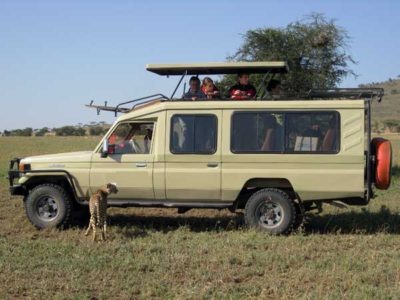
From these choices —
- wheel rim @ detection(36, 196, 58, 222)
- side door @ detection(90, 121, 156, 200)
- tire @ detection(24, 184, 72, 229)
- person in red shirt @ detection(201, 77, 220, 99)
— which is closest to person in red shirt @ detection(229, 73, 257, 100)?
person in red shirt @ detection(201, 77, 220, 99)

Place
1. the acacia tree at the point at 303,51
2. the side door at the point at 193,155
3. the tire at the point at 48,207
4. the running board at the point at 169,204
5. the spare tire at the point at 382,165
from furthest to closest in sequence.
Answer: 1. the acacia tree at the point at 303,51
2. the tire at the point at 48,207
3. the running board at the point at 169,204
4. the side door at the point at 193,155
5. the spare tire at the point at 382,165

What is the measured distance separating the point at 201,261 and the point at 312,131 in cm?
283

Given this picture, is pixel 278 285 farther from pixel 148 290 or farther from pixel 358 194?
pixel 358 194

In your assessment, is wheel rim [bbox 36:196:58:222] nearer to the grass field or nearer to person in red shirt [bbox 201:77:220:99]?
the grass field

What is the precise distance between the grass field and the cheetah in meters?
0.23

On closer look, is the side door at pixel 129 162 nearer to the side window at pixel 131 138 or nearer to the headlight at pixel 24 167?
the side window at pixel 131 138

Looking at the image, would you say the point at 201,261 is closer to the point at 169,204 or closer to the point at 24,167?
the point at 169,204

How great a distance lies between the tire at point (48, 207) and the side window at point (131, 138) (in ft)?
3.53

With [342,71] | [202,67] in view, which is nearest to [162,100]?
[202,67]

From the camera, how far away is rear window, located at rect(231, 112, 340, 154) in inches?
345

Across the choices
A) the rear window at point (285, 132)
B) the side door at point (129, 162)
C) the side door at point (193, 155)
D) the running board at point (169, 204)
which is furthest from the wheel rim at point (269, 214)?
the side door at point (129, 162)

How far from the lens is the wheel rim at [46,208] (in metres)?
9.47

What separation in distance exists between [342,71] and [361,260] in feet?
40.0

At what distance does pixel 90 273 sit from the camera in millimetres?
6535
